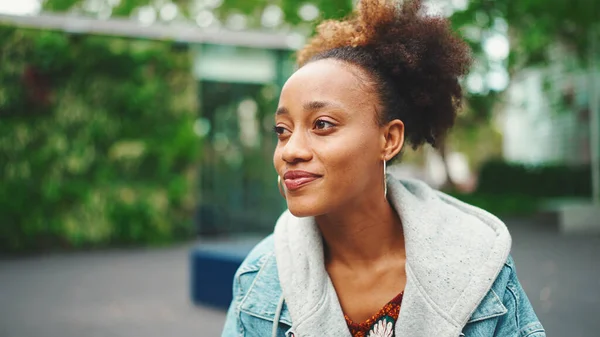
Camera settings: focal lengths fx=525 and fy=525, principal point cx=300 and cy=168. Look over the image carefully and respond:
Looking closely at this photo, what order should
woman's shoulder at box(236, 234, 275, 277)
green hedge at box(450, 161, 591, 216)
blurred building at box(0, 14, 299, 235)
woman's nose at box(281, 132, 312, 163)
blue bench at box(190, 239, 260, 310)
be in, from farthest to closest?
green hedge at box(450, 161, 591, 216), blurred building at box(0, 14, 299, 235), blue bench at box(190, 239, 260, 310), woman's shoulder at box(236, 234, 275, 277), woman's nose at box(281, 132, 312, 163)

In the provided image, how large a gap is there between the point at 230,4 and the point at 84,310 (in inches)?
570

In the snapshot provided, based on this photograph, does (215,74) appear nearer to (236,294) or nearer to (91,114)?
(91,114)

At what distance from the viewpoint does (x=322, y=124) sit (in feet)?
5.06

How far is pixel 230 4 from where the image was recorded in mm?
18375

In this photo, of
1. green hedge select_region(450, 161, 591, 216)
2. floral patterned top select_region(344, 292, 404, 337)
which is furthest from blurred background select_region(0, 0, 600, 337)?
green hedge select_region(450, 161, 591, 216)

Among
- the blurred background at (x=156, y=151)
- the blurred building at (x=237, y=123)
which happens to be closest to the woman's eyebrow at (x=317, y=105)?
the blurred background at (x=156, y=151)

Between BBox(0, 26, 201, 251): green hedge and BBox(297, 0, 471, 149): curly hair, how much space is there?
8900mm

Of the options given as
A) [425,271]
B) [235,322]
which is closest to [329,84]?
[425,271]

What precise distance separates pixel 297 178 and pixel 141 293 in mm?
5713

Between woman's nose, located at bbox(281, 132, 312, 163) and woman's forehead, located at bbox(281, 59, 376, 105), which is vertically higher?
woman's forehead, located at bbox(281, 59, 376, 105)

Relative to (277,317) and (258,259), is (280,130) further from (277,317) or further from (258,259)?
(277,317)

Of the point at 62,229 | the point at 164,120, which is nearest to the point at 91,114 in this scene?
the point at 164,120

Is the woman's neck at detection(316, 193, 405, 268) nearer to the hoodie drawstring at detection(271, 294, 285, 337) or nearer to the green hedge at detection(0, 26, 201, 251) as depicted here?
the hoodie drawstring at detection(271, 294, 285, 337)

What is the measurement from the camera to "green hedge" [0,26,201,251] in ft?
30.5
